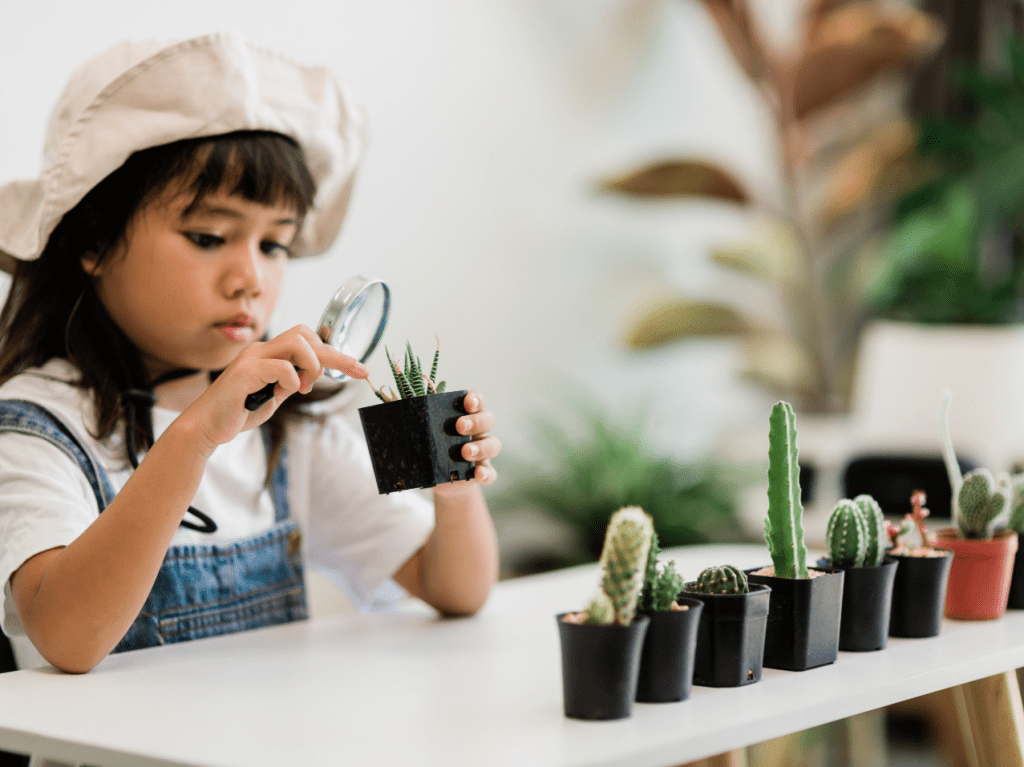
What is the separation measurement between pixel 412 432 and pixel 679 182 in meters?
2.34

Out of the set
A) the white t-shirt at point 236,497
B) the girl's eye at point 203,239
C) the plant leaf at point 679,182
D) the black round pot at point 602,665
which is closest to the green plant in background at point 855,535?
the black round pot at point 602,665

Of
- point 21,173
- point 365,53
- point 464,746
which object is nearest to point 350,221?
point 365,53

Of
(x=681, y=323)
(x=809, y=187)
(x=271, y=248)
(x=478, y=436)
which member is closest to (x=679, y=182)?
(x=681, y=323)

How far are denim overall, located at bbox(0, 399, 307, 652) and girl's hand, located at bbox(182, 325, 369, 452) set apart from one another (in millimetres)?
250

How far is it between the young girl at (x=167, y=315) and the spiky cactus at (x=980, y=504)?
0.44 m

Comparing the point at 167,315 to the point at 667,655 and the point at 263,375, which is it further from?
the point at 667,655

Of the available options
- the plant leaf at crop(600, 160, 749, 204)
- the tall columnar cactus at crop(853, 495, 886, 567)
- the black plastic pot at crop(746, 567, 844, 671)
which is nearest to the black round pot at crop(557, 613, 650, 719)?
the black plastic pot at crop(746, 567, 844, 671)

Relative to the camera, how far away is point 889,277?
3189 mm

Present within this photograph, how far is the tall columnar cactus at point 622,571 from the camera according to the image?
2.21 ft

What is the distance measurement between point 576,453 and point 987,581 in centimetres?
175

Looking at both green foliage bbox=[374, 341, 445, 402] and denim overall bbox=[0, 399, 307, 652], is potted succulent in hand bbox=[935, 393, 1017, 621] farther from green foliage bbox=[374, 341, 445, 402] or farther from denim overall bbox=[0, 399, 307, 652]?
denim overall bbox=[0, 399, 307, 652]

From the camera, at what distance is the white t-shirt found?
3.11 ft

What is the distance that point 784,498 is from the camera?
0.81 metres

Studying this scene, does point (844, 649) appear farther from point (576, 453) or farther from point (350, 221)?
point (576, 453)
